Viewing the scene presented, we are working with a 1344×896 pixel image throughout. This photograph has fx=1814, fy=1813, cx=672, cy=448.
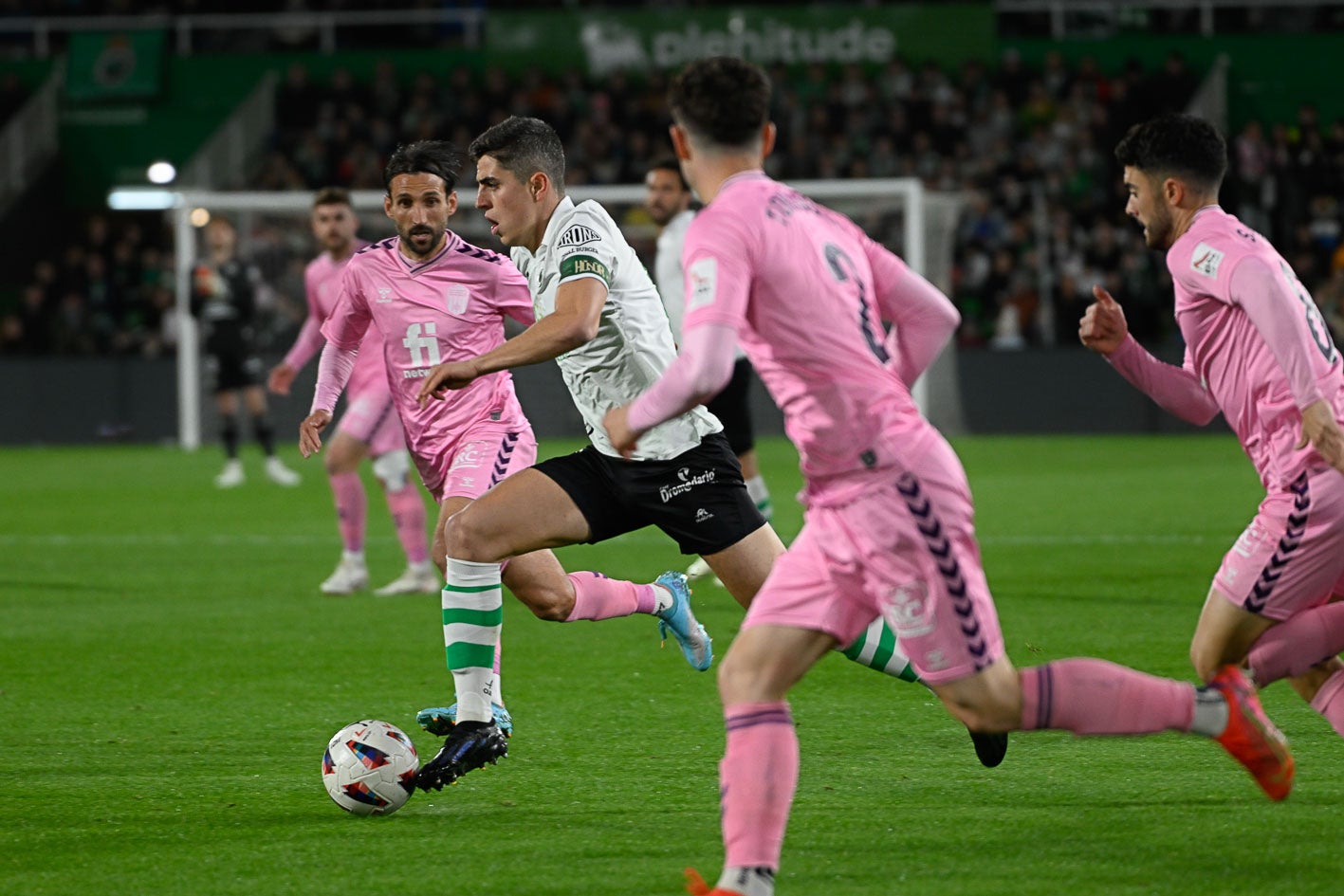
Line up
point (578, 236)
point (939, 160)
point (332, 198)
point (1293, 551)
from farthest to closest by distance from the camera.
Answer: point (939, 160) → point (332, 198) → point (578, 236) → point (1293, 551)

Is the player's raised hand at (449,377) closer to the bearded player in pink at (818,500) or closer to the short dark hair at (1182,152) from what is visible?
the bearded player in pink at (818,500)

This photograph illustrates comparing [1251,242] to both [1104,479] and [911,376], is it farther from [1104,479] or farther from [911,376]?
[1104,479]

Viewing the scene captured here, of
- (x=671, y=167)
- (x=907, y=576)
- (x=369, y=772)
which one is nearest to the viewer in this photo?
(x=907, y=576)

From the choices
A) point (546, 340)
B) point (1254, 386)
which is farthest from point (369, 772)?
point (1254, 386)

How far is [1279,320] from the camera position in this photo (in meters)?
4.57

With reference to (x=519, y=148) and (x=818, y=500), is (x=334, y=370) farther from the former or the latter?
(x=818, y=500)

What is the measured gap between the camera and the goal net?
21.1 meters

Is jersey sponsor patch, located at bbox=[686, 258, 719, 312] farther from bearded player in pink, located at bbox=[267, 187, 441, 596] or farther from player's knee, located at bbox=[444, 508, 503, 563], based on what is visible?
bearded player in pink, located at bbox=[267, 187, 441, 596]

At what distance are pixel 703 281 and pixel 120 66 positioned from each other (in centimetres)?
2597

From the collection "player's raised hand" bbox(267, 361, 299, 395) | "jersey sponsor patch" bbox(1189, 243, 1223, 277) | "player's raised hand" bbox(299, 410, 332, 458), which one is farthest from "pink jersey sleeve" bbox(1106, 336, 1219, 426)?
"player's raised hand" bbox(267, 361, 299, 395)

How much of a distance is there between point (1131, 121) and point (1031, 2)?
2.63 meters

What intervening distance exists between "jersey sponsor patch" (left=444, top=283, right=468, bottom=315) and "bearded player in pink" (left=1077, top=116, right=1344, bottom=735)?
255cm

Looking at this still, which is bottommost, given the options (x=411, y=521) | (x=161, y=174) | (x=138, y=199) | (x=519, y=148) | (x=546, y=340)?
(x=138, y=199)

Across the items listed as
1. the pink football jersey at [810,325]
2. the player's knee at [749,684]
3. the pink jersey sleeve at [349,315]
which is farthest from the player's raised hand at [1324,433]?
the pink jersey sleeve at [349,315]
